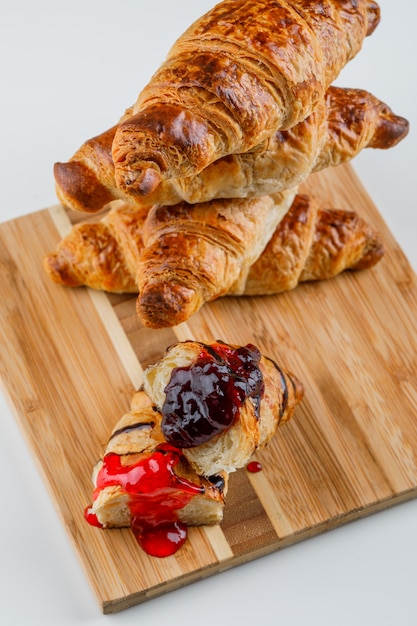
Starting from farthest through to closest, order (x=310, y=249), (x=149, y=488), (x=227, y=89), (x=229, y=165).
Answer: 1. (x=310, y=249)
2. (x=229, y=165)
3. (x=149, y=488)
4. (x=227, y=89)

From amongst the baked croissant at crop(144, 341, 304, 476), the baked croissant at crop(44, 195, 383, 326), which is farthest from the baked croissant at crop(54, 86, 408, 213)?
the baked croissant at crop(144, 341, 304, 476)

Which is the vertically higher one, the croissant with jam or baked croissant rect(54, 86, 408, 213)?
baked croissant rect(54, 86, 408, 213)

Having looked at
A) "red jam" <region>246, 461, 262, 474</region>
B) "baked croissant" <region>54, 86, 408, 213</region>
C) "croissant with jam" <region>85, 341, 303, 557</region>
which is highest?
"baked croissant" <region>54, 86, 408, 213</region>

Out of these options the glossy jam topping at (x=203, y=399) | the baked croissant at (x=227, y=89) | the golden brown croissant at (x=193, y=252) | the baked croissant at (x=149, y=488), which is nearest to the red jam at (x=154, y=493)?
the baked croissant at (x=149, y=488)

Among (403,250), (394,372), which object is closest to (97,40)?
(403,250)

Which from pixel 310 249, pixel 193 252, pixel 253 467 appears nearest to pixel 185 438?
pixel 253 467

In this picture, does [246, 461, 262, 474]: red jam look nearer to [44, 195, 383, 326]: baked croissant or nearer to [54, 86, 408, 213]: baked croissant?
[44, 195, 383, 326]: baked croissant

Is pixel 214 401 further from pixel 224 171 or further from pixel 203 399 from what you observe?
pixel 224 171
